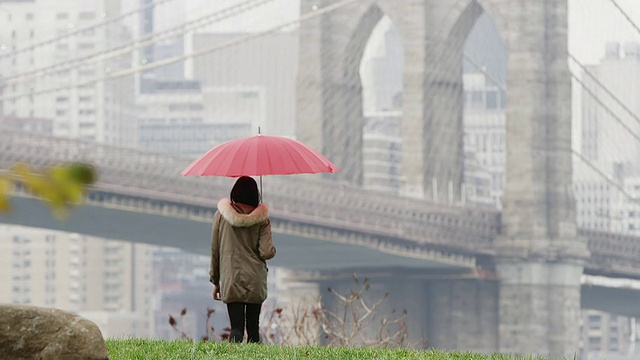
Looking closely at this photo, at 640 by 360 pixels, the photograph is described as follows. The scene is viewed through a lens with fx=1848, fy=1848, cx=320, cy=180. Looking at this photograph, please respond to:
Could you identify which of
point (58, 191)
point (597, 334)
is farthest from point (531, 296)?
point (597, 334)

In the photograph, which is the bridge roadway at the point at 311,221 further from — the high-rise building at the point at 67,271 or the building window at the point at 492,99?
the high-rise building at the point at 67,271

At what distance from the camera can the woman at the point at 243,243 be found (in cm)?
965

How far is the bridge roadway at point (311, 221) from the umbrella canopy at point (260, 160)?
125 ft

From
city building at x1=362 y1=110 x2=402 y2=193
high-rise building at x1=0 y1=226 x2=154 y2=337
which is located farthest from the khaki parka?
high-rise building at x1=0 y1=226 x2=154 y2=337

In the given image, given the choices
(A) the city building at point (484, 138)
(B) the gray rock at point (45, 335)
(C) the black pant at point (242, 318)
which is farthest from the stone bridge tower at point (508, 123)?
(A) the city building at point (484, 138)

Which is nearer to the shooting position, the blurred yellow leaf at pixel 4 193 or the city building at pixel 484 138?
the blurred yellow leaf at pixel 4 193

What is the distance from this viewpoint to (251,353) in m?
8.82

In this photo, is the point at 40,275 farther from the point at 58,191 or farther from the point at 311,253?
the point at 58,191

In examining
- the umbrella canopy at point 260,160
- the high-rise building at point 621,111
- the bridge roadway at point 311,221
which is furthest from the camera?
the high-rise building at point 621,111

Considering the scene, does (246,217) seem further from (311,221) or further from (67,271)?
(67,271)

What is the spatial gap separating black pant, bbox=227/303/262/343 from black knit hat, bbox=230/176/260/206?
0.59m

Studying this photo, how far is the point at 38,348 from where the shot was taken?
687 cm

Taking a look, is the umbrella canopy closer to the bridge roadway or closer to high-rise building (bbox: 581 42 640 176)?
the bridge roadway

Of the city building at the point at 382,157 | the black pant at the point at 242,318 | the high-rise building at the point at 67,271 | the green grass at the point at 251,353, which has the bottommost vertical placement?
the high-rise building at the point at 67,271
